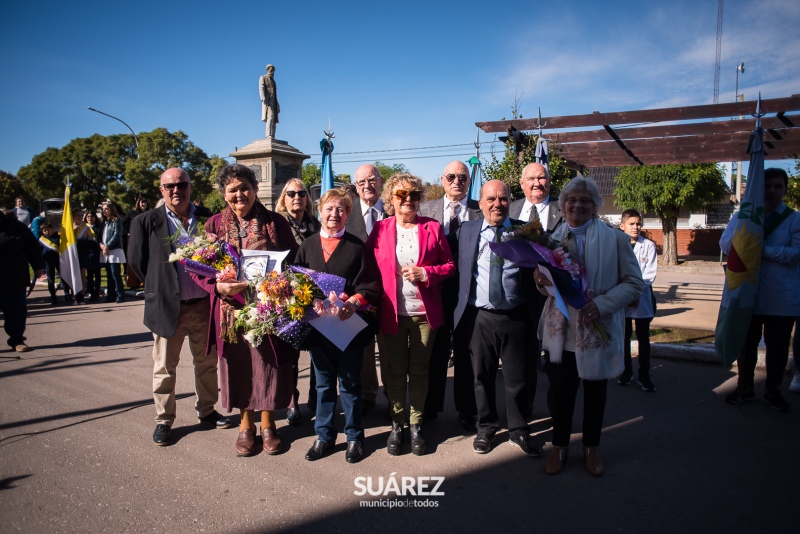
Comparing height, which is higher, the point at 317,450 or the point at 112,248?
the point at 112,248

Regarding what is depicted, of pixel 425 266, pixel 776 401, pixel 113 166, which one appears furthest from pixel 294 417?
pixel 113 166

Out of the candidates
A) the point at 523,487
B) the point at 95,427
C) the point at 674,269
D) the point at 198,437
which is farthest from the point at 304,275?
the point at 674,269

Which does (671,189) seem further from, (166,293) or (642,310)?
(166,293)

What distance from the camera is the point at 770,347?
16.2ft

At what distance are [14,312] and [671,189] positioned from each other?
26.2 metres

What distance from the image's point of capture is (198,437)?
4285 mm

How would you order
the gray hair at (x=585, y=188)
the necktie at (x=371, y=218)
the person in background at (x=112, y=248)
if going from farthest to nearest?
the person in background at (x=112, y=248) → the necktie at (x=371, y=218) → the gray hair at (x=585, y=188)

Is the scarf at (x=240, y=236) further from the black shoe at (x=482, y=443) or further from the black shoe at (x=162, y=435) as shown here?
the black shoe at (x=482, y=443)

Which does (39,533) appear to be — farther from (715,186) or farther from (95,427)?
(715,186)

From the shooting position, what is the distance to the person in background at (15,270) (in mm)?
6887

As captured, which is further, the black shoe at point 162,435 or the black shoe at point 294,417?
the black shoe at point 294,417

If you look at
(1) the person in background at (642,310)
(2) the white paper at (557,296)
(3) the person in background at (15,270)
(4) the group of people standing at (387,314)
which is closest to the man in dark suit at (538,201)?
(4) the group of people standing at (387,314)

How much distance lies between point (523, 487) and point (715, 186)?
2702 centimetres

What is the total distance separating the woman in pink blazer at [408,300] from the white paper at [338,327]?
0.29 m
